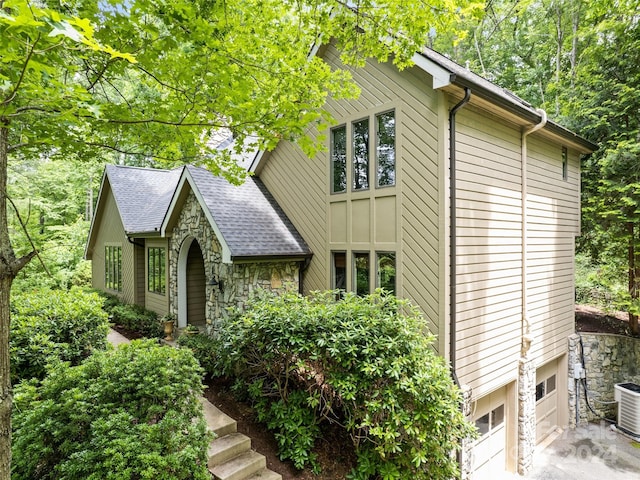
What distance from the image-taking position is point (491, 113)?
6.86m

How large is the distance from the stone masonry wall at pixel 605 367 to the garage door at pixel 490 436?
4.16 metres

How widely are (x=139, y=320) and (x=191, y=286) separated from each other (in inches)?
75.0

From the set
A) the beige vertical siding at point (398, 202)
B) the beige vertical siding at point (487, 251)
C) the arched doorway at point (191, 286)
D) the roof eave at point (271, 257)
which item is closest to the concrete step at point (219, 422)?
the roof eave at point (271, 257)

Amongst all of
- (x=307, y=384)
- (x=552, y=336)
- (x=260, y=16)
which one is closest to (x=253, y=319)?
(x=307, y=384)

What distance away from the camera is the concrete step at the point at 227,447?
15.5 feet

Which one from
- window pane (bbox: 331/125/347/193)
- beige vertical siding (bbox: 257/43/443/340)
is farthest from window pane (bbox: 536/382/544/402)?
window pane (bbox: 331/125/347/193)

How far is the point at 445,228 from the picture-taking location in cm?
587

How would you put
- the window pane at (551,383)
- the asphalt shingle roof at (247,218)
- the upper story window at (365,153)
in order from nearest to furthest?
the upper story window at (365,153)
the asphalt shingle roof at (247,218)
the window pane at (551,383)

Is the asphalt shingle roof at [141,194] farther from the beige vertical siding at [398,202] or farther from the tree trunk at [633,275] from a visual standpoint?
the tree trunk at [633,275]

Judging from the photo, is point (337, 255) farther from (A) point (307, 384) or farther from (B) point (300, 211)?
(A) point (307, 384)

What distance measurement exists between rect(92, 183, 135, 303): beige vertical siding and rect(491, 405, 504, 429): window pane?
11.9 metres

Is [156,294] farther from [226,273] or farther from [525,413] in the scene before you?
[525,413]

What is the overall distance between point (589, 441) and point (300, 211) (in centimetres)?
994

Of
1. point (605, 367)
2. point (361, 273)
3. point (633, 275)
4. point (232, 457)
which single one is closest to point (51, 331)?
point (232, 457)
